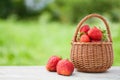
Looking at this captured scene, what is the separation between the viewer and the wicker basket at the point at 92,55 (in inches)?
57.9

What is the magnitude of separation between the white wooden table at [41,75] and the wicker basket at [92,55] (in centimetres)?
3

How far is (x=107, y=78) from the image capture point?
1374mm

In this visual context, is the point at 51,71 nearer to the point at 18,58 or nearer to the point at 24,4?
the point at 18,58

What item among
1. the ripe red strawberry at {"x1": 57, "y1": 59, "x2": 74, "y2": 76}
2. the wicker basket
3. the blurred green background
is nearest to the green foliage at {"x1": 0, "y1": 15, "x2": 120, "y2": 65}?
the blurred green background

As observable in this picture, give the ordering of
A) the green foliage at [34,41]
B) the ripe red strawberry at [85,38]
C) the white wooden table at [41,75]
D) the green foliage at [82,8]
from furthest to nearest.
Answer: the green foliage at [82,8] < the green foliage at [34,41] < the ripe red strawberry at [85,38] < the white wooden table at [41,75]

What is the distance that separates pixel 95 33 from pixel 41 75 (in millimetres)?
304

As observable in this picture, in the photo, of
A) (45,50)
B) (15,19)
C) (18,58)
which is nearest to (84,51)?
(18,58)

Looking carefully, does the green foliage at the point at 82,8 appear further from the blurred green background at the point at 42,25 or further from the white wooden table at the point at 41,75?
the white wooden table at the point at 41,75

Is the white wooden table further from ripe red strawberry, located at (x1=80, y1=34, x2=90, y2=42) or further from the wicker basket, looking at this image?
ripe red strawberry, located at (x1=80, y1=34, x2=90, y2=42)

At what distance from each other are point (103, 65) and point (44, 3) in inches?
156

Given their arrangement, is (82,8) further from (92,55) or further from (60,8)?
(92,55)

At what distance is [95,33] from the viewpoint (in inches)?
57.0

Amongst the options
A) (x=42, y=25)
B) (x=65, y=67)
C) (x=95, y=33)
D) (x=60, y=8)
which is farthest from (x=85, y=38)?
(x=60, y=8)

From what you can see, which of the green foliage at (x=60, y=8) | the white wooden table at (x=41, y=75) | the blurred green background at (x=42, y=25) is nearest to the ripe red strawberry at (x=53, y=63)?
the white wooden table at (x=41, y=75)
